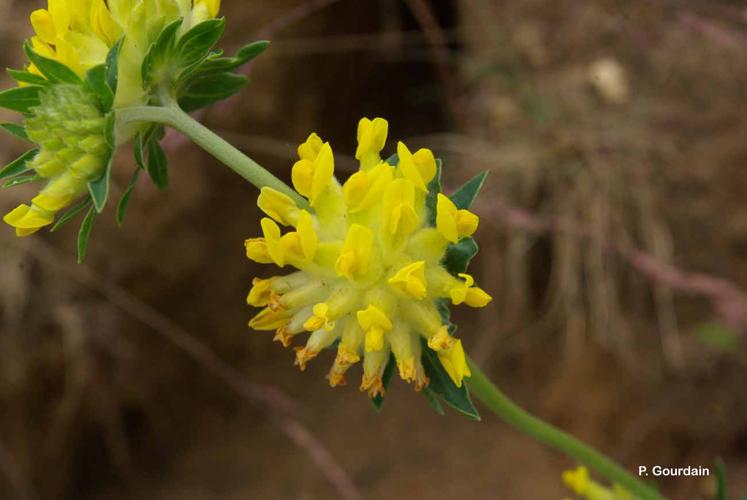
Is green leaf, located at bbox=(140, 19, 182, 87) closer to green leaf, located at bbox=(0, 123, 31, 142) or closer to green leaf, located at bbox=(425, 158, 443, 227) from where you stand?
green leaf, located at bbox=(0, 123, 31, 142)

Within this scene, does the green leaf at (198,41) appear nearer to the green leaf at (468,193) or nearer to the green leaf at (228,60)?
the green leaf at (228,60)

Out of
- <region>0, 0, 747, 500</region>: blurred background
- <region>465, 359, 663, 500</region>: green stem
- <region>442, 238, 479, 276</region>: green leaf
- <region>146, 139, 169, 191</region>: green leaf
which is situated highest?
<region>146, 139, 169, 191</region>: green leaf

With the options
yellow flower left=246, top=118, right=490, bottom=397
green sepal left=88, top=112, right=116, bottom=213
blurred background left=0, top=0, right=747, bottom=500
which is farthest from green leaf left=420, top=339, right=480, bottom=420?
blurred background left=0, top=0, right=747, bottom=500

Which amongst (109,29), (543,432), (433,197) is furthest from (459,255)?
(109,29)

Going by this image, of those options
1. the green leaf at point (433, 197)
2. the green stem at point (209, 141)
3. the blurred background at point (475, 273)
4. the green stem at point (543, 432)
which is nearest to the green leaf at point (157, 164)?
the green stem at point (209, 141)

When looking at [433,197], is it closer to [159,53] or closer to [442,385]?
[442,385]

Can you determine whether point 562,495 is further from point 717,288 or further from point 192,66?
point 192,66
